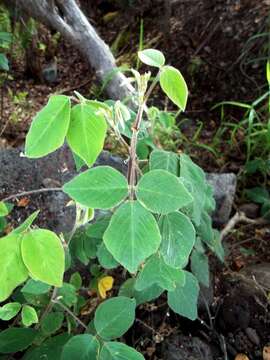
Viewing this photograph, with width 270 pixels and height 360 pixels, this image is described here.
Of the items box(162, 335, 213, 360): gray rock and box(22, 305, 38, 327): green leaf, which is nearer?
box(22, 305, 38, 327): green leaf

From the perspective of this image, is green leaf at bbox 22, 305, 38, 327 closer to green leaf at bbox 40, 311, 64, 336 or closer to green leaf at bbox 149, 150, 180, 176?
green leaf at bbox 40, 311, 64, 336

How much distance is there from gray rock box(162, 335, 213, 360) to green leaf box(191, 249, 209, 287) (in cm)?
17

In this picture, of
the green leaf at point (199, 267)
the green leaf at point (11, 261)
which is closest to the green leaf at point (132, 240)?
the green leaf at point (11, 261)

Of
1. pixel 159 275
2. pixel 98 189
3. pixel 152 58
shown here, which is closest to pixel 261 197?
pixel 159 275

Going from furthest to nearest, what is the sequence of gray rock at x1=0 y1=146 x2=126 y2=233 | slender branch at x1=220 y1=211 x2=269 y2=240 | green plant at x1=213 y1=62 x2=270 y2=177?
green plant at x1=213 y1=62 x2=270 y2=177 → slender branch at x1=220 y1=211 x2=269 y2=240 → gray rock at x1=0 y1=146 x2=126 y2=233

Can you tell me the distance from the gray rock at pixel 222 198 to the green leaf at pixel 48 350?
2.93ft

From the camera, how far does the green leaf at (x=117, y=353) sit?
739 mm

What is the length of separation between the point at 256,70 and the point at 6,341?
6.27 feet

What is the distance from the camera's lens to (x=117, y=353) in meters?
0.75

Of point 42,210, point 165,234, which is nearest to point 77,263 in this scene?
point 42,210

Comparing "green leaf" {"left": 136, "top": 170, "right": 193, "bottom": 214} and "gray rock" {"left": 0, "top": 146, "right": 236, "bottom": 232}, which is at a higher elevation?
"green leaf" {"left": 136, "top": 170, "right": 193, "bottom": 214}

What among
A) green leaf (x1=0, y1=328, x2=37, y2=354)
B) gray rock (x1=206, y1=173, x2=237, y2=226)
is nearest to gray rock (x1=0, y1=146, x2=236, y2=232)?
gray rock (x1=206, y1=173, x2=237, y2=226)

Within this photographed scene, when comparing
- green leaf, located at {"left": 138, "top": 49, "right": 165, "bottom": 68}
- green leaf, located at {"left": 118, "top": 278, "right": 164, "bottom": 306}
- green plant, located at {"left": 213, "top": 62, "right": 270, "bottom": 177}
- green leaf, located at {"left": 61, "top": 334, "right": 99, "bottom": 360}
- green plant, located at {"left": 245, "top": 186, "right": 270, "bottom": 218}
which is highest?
green leaf, located at {"left": 138, "top": 49, "right": 165, "bottom": 68}

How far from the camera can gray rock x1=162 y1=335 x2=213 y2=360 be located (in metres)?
1.18
